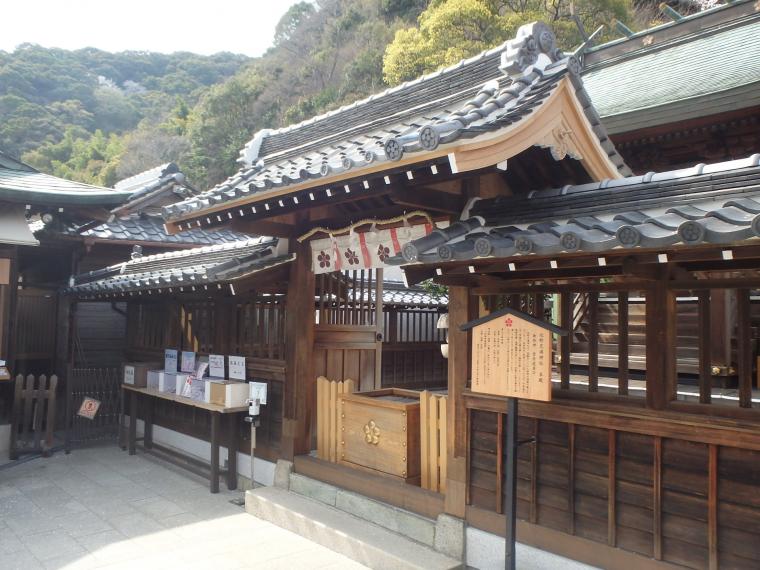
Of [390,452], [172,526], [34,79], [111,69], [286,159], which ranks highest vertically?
[111,69]

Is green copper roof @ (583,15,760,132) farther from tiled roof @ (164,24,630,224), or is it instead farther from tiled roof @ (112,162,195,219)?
tiled roof @ (112,162,195,219)

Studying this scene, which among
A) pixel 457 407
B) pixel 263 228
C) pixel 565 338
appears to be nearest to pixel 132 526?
pixel 263 228

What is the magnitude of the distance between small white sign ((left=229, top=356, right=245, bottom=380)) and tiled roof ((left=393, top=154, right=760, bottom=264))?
14.3 feet

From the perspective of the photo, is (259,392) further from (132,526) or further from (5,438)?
(5,438)

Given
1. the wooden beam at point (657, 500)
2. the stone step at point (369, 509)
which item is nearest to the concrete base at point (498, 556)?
the stone step at point (369, 509)

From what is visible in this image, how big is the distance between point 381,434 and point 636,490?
289 cm

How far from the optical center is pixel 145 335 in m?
10.9

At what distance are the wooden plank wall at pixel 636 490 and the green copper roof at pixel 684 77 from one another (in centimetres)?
507

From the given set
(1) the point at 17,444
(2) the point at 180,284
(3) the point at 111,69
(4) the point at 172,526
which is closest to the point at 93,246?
(1) the point at 17,444

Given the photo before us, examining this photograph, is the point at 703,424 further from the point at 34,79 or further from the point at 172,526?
the point at 34,79

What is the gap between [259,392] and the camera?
298 inches

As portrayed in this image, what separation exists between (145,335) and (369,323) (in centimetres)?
484

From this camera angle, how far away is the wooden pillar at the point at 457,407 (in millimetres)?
5316

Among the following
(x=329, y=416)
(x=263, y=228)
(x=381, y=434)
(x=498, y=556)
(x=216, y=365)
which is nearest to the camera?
(x=498, y=556)
